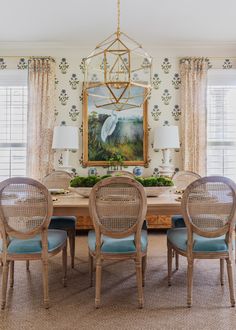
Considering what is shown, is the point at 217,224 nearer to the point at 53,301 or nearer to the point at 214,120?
the point at 53,301

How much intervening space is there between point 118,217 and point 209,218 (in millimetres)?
703

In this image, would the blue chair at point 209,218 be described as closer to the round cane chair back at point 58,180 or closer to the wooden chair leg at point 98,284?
the wooden chair leg at point 98,284

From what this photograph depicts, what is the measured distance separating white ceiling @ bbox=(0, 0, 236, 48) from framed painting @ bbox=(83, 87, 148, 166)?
102 cm

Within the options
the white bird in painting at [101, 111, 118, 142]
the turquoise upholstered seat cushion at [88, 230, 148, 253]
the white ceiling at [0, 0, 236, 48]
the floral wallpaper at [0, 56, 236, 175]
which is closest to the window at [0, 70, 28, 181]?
the floral wallpaper at [0, 56, 236, 175]

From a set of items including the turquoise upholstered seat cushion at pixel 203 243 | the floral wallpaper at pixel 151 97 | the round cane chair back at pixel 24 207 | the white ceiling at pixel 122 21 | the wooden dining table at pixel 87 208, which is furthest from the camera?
the floral wallpaper at pixel 151 97

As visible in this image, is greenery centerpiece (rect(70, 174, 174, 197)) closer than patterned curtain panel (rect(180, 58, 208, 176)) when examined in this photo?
Yes

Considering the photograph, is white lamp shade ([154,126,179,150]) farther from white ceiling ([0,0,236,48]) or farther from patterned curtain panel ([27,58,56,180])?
patterned curtain panel ([27,58,56,180])

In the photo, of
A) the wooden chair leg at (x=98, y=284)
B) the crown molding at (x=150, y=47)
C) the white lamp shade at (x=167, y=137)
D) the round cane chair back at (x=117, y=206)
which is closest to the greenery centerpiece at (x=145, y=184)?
the round cane chair back at (x=117, y=206)

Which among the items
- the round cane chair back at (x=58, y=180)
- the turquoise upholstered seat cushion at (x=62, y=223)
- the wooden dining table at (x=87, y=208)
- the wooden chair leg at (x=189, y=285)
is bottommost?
the wooden chair leg at (x=189, y=285)

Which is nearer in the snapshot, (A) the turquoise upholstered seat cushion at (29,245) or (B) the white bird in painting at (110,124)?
(A) the turquoise upholstered seat cushion at (29,245)

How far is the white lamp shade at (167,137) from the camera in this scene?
15.1 ft

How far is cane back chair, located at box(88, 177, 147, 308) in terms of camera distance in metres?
2.30

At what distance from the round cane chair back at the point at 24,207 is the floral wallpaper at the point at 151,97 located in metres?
2.70

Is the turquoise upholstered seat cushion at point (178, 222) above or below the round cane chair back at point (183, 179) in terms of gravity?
below
